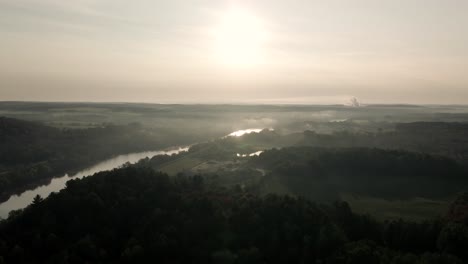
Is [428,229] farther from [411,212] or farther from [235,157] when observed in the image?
[235,157]

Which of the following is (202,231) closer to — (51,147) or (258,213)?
(258,213)

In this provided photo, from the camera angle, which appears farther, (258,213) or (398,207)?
(398,207)

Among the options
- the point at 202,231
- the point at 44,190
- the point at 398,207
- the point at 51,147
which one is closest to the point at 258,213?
the point at 202,231

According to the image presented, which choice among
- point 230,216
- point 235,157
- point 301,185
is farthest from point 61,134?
point 230,216

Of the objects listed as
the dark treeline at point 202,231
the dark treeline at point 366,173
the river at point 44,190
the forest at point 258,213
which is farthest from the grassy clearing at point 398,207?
the river at point 44,190

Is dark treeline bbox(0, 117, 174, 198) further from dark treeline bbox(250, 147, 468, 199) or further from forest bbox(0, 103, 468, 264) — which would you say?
dark treeline bbox(250, 147, 468, 199)

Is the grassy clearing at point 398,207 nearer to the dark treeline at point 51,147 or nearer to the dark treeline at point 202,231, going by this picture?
the dark treeline at point 202,231
